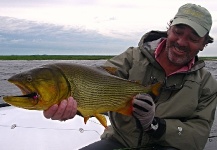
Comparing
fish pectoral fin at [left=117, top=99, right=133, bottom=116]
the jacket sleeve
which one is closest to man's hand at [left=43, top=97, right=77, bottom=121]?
fish pectoral fin at [left=117, top=99, right=133, bottom=116]

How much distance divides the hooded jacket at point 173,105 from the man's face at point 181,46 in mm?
184

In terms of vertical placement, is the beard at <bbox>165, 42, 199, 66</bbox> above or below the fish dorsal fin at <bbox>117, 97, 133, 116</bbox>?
above

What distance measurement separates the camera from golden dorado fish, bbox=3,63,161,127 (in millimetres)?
2715

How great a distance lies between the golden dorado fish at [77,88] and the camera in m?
2.71

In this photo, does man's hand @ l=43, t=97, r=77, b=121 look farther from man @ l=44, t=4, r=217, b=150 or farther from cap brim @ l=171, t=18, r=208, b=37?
cap brim @ l=171, t=18, r=208, b=37

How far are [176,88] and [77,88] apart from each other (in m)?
1.62

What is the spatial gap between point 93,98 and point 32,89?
1.84ft

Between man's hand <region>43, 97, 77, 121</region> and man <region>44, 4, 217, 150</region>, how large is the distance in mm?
1198

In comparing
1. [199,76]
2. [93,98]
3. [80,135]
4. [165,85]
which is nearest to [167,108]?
[165,85]

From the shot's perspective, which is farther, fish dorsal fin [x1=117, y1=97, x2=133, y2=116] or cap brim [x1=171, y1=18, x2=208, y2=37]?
cap brim [x1=171, y1=18, x2=208, y2=37]

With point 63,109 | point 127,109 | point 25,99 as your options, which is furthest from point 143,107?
point 25,99

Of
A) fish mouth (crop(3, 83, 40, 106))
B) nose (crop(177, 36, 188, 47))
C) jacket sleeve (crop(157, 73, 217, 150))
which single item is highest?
nose (crop(177, 36, 188, 47))

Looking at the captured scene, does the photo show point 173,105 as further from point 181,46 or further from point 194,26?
point 194,26

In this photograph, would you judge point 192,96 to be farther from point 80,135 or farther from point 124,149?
point 80,135
